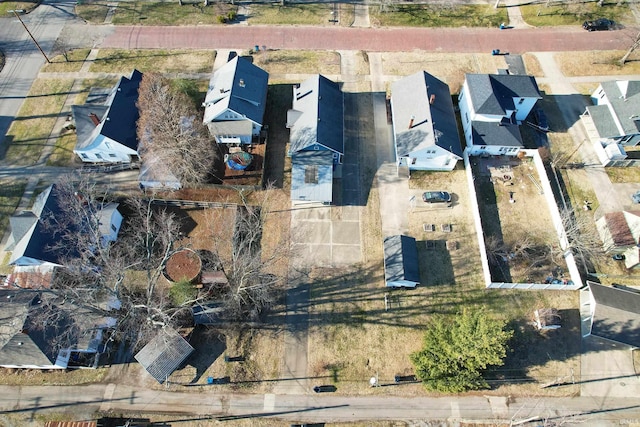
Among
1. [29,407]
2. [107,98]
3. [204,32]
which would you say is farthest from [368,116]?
[29,407]

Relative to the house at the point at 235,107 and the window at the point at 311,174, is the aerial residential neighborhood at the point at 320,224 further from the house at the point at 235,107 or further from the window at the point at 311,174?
the house at the point at 235,107

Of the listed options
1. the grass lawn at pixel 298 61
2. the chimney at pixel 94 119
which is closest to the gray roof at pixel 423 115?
the grass lawn at pixel 298 61

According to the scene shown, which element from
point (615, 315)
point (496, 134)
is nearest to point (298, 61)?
point (496, 134)

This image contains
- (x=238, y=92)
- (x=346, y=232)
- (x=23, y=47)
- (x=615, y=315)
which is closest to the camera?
(x=615, y=315)

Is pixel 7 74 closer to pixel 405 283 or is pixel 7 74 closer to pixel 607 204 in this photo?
pixel 405 283

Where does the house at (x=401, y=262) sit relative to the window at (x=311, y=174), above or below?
below

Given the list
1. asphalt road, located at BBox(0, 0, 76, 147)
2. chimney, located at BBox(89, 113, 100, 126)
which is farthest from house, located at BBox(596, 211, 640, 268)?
asphalt road, located at BBox(0, 0, 76, 147)

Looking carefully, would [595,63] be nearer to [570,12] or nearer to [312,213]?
[570,12]
